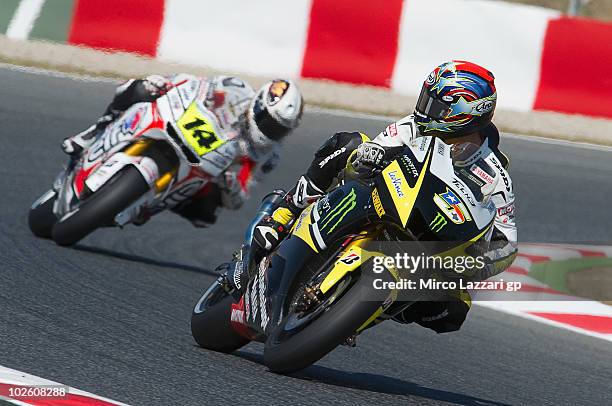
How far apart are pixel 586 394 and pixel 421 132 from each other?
5.68 ft

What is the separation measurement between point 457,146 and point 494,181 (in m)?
0.21

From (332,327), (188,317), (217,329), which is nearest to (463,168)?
(332,327)

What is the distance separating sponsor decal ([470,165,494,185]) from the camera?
4.80m

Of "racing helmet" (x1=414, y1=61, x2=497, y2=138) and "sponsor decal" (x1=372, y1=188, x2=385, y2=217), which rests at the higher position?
"racing helmet" (x1=414, y1=61, x2=497, y2=138)

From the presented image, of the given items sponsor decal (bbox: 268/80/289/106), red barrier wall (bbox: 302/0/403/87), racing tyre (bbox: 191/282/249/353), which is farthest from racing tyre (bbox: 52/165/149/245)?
red barrier wall (bbox: 302/0/403/87)

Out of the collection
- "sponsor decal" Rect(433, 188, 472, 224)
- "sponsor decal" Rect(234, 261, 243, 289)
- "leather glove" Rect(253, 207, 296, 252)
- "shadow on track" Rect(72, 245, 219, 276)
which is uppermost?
"sponsor decal" Rect(433, 188, 472, 224)

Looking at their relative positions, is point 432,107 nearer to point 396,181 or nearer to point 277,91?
point 396,181

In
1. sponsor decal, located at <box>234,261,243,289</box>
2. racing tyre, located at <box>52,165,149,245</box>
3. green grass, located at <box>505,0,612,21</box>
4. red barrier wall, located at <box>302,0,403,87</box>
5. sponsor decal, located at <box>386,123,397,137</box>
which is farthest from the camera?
green grass, located at <box>505,0,612,21</box>

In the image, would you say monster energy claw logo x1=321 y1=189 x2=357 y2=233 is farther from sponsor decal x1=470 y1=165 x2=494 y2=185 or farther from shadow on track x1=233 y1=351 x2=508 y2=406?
shadow on track x1=233 y1=351 x2=508 y2=406

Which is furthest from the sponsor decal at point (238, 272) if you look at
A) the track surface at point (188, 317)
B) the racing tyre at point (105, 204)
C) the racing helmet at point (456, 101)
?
the racing tyre at point (105, 204)

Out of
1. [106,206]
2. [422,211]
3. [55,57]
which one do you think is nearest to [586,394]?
[422,211]

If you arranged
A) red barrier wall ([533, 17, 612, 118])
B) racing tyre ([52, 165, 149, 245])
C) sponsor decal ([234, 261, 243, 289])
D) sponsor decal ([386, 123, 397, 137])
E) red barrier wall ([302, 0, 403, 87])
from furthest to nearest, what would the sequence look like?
red barrier wall ([302, 0, 403, 87]) → red barrier wall ([533, 17, 612, 118]) → racing tyre ([52, 165, 149, 245]) → sponsor decal ([234, 261, 243, 289]) → sponsor decal ([386, 123, 397, 137])

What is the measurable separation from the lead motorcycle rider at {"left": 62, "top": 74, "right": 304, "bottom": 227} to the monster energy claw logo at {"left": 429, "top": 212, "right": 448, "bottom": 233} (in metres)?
2.72

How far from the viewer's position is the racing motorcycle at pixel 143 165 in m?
7.51
